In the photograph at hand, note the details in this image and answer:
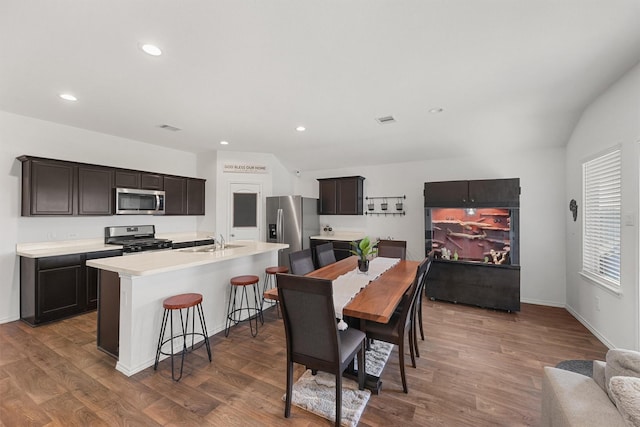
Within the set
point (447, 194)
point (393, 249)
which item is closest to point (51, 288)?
point (393, 249)

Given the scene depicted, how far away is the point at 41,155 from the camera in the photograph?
3.74 meters

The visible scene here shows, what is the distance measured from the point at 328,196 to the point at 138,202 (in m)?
3.58

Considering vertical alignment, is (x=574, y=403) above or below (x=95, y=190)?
below

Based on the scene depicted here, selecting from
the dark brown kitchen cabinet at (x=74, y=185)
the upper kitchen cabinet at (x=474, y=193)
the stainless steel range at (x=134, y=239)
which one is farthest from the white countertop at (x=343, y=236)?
the dark brown kitchen cabinet at (x=74, y=185)

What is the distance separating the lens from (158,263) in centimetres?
250

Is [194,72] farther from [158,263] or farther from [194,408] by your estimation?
[194,408]

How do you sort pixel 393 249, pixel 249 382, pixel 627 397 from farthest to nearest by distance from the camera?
1. pixel 393 249
2. pixel 249 382
3. pixel 627 397

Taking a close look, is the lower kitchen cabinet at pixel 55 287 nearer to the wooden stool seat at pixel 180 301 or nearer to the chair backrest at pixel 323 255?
the wooden stool seat at pixel 180 301

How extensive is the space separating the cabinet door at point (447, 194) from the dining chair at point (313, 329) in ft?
10.4

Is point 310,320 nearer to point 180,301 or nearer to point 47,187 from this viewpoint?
point 180,301

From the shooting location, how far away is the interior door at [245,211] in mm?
5520

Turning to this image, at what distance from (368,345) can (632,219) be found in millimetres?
2725

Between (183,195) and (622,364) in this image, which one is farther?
(183,195)

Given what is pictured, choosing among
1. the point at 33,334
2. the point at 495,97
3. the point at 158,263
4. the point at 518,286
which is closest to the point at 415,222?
the point at 518,286
